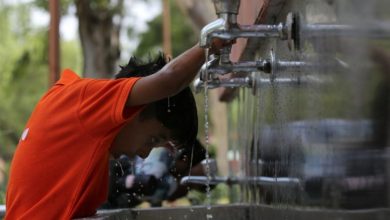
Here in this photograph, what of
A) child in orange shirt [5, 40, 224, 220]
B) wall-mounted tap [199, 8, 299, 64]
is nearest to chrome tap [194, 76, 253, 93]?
child in orange shirt [5, 40, 224, 220]

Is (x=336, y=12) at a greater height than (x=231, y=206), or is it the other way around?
(x=336, y=12)

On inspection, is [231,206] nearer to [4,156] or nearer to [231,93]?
[231,93]

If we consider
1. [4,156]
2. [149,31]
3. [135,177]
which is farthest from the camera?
[149,31]

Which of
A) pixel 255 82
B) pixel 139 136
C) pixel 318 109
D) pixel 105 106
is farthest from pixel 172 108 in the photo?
pixel 318 109

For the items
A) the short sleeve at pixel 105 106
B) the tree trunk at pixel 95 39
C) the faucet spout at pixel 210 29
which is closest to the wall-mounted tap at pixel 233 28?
the faucet spout at pixel 210 29

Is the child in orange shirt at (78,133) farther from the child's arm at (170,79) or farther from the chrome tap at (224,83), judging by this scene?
the chrome tap at (224,83)

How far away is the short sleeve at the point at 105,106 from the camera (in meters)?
2.31

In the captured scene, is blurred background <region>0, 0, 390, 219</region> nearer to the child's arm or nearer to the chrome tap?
the chrome tap

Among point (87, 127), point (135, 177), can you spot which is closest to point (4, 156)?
point (135, 177)

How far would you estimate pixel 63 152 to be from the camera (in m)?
2.43

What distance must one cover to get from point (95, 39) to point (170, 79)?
26.7 feet

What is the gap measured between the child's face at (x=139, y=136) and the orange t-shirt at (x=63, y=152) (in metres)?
0.14

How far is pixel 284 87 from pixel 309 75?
1.46ft

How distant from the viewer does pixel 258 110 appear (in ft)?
10.8
